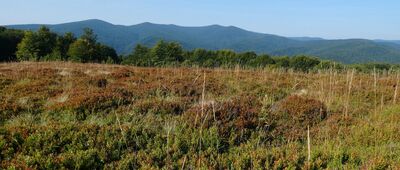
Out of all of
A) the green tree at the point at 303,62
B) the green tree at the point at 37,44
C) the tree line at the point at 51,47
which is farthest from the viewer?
the green tree at the point at 303,62

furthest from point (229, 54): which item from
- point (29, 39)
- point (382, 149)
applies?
point (382, 149)

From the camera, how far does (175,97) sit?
11445mm

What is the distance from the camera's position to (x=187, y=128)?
311 inches

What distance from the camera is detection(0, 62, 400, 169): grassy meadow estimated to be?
6109mm

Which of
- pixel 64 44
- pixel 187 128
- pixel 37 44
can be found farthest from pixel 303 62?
pixel 187 128

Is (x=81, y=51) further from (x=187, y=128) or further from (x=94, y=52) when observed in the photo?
(x=187, y=128)

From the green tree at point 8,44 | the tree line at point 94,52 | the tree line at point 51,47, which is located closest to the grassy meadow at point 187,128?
the tree line at point 94,52

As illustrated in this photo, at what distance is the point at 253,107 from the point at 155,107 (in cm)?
247

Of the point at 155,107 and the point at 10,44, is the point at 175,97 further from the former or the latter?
the point at 10,44

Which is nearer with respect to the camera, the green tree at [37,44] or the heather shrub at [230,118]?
the heather shrub at [230,118]

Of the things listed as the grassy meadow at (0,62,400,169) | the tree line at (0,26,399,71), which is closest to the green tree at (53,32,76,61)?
the tree line at (0,26,399,71)

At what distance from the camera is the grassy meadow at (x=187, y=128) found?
241 inches

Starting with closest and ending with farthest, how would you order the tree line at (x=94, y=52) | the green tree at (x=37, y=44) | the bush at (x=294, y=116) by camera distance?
1. the bush at (x=294, y=116)
2. the green tree at (x=37, y=44)
3. the tree line at (x=94, y=52)

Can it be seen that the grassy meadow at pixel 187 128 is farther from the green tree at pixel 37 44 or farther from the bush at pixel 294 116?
the green tree at pixel 37 44
